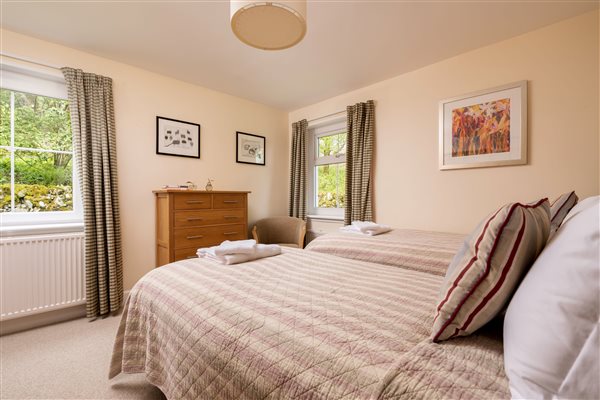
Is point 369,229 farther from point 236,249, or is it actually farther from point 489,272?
point 489,272

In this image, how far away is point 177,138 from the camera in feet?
10.6

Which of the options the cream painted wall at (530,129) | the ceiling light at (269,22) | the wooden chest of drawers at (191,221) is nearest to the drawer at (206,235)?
the wooden chest of drawers at (191,221)

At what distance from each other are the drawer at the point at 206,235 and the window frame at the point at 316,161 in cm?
133

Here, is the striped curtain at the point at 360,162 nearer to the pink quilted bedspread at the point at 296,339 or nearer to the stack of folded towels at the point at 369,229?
the stack of folded towels at the point at 369,229

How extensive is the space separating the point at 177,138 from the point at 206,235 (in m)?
1.24

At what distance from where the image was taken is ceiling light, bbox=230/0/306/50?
1377 millimetres

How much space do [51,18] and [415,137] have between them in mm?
3489

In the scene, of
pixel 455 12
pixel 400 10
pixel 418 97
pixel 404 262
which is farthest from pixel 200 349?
pixel 418 97

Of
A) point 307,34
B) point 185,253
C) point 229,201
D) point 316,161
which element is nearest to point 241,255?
point 185,253

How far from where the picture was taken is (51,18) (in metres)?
2.15

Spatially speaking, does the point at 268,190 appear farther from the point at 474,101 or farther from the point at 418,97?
the point at 474,101

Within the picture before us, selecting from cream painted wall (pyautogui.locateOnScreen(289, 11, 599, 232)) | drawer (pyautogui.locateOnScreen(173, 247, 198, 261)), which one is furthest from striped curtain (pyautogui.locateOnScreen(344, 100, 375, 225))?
drawer (pyautogui.locateOnScreen(173, 247, 198, 261))

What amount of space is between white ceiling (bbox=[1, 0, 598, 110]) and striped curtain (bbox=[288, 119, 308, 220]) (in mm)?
1073

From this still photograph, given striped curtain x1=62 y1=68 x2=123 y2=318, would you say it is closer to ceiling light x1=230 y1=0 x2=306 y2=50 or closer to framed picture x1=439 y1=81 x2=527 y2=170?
ceiling light x1=230 y1=0 x2=306 y2=50
